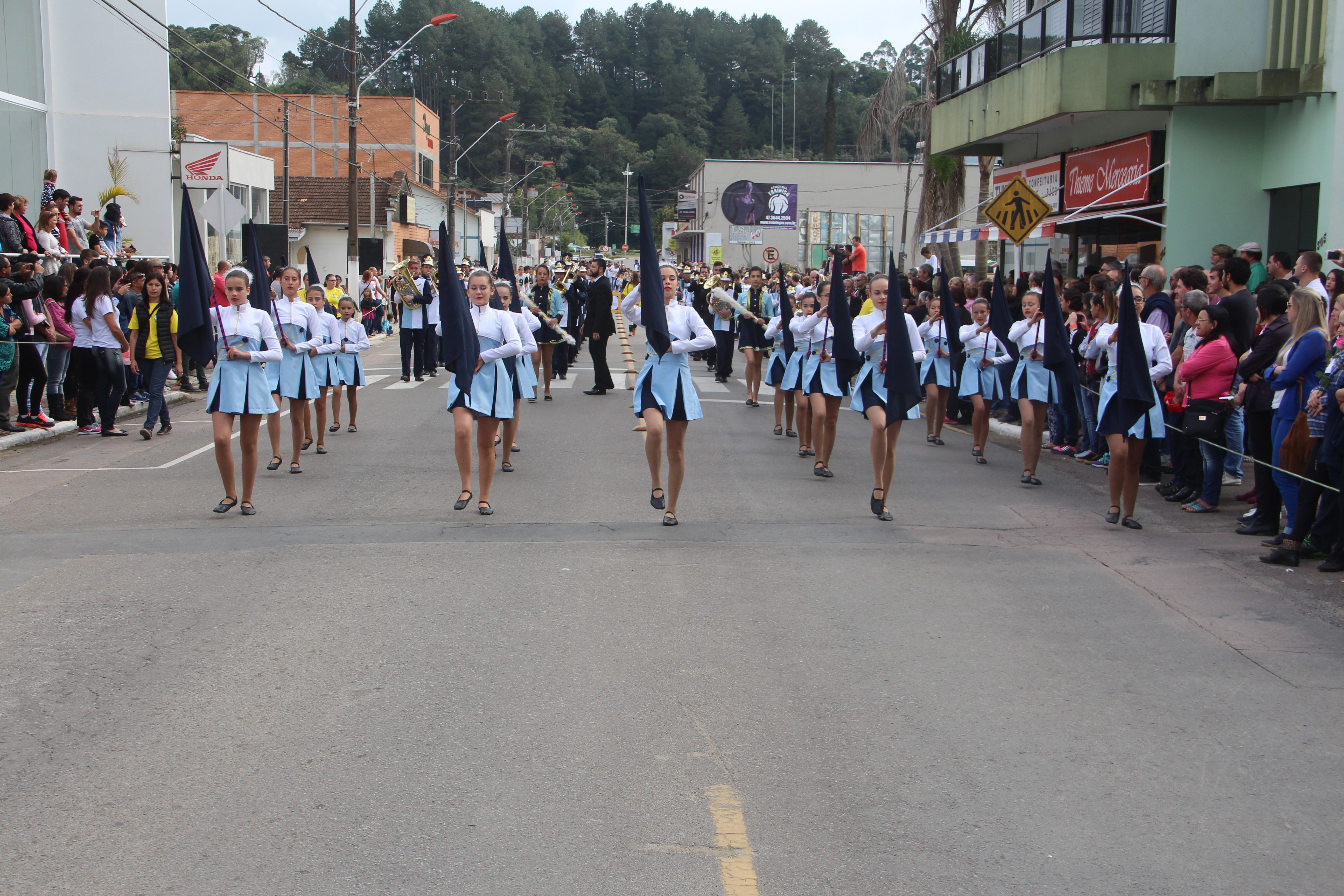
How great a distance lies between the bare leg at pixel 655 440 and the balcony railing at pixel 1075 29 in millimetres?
12949

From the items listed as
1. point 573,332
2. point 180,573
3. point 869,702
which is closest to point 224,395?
point 180,573

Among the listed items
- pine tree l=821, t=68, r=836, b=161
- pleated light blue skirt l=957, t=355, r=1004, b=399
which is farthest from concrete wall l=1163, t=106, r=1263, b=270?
pine tree l=821, t=68, r=836, b=161

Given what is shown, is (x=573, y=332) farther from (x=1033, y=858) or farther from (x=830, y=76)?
(x=830, y=76)

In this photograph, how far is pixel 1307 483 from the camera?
8.48m

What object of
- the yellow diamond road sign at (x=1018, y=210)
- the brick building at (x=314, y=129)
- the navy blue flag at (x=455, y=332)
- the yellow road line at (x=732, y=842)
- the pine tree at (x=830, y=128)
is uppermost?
the pine tree at (x=830, y=128)

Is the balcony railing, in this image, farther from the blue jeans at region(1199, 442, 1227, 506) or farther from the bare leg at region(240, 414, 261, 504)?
the bare leg at region(240, 414, 261, 504)

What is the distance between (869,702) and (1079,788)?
3.53 ft

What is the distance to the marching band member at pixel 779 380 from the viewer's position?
570 inches

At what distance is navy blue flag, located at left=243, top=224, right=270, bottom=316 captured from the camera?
10.9 meters

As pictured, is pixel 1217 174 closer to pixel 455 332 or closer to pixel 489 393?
pixel 489 393

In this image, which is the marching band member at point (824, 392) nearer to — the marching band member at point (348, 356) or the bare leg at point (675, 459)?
the bare leg at point (675, 459)

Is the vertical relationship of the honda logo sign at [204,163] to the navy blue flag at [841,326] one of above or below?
above

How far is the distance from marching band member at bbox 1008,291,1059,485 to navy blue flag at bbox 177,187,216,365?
7.28m

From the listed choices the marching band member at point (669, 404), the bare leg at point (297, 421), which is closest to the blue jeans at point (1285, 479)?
the marching band member at point (669, 404)
